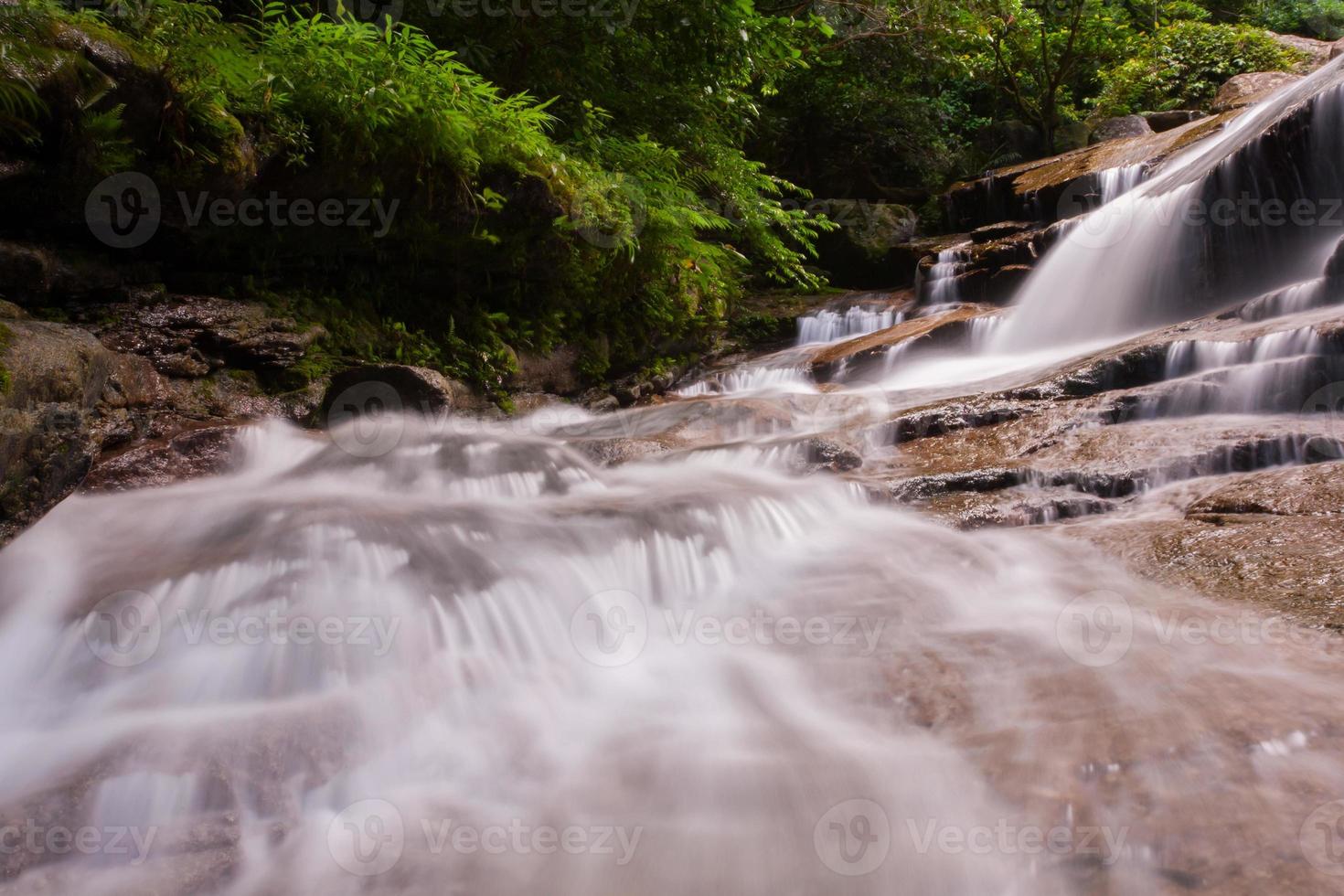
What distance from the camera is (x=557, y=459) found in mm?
4766

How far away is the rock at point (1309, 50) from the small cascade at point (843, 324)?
8152mm

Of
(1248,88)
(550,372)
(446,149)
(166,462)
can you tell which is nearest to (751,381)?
(550,372)

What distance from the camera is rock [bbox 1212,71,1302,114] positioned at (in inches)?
423

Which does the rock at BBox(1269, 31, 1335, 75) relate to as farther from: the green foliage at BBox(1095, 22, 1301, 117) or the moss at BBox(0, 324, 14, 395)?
the moss at BBox(0, 324, 14, 395)

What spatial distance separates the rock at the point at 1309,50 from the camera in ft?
39.5

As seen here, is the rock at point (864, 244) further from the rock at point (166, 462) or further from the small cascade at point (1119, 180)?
the rock at point (166, 462)

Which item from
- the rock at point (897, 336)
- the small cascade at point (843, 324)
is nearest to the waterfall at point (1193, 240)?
the rock at point (897, 336)

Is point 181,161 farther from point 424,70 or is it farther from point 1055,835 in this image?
point 1055,835

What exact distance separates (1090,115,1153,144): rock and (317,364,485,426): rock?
1298 centimetres

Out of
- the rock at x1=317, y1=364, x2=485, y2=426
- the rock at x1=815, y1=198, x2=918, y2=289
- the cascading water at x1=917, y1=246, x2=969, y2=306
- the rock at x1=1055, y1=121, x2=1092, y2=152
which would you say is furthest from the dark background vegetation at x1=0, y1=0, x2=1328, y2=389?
the rock at x1=1055, y1=121, x2=1092, y2=152

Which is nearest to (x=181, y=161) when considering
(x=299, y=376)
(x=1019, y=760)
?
(x=299, y=376)

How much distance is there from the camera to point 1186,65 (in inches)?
540

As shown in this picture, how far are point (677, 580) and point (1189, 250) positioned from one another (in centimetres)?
694

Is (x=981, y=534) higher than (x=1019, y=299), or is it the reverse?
(x=1019, y=299)
